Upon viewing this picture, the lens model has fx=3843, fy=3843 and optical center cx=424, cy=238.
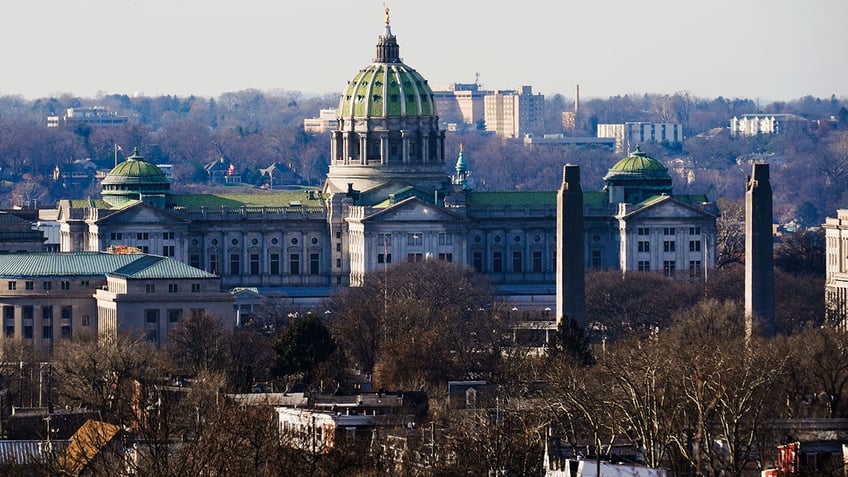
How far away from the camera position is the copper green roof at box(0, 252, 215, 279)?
625 feet

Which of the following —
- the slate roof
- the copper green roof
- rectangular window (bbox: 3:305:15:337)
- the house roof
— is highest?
the copper green roof

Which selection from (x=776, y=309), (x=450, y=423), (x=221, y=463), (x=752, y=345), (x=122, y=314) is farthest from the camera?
(x=776, y=309)

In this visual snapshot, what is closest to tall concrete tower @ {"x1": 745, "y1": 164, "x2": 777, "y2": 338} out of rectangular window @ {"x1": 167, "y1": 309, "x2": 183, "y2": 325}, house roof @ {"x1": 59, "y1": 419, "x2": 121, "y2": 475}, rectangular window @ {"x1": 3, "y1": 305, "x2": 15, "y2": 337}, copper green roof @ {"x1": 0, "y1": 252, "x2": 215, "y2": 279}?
rectangular window @ {"x1": 167, "y1": 309, "x2": 183, "y2": 325}

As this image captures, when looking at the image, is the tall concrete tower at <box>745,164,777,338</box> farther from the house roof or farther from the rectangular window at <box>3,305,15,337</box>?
the house roof

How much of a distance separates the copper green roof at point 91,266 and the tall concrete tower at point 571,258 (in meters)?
22.8

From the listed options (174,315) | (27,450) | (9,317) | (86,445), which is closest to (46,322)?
(9,317)

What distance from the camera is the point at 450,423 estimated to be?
129375mm

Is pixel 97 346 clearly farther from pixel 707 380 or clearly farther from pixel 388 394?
pixel 707 380

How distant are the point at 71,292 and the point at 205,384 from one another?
56.4 meters

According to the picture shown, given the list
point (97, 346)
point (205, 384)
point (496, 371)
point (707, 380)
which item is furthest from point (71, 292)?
point (707, 380)

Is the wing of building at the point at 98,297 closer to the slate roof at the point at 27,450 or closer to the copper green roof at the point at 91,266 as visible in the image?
the copper green roof at the point at 91,266

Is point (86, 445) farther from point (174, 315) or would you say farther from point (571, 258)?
point (174, 315)

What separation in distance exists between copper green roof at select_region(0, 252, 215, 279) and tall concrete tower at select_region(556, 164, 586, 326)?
2284 cm

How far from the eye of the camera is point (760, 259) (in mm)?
177125
